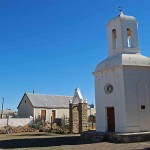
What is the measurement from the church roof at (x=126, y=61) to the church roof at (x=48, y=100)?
25.7 metres

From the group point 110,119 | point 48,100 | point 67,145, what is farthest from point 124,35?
point 48,100

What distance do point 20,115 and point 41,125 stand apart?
987 cm

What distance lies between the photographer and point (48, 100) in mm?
46000

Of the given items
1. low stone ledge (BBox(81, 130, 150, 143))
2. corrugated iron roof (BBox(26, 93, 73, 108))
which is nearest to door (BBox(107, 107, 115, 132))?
low stone ledge (BBox(81, 130, 150, 143))

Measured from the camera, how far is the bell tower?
2022 cm

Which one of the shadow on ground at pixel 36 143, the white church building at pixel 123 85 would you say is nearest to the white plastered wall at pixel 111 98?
the white church building at pixel 123 85

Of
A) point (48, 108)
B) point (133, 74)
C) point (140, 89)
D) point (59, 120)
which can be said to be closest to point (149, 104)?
point (140, 89)

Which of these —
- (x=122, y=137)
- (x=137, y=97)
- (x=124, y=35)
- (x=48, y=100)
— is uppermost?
(x=124, y=35)

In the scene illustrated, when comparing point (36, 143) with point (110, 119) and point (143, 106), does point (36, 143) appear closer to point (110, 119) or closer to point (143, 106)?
point (110, 119)

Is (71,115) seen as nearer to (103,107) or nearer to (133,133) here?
(103,107)

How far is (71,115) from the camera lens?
2986 cm

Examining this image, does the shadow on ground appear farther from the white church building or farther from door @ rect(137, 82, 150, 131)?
door @ rect(137, 82, 150, 131)

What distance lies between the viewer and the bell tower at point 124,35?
2022 centimetres

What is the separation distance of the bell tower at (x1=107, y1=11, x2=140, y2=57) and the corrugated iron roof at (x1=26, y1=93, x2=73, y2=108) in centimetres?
2537
